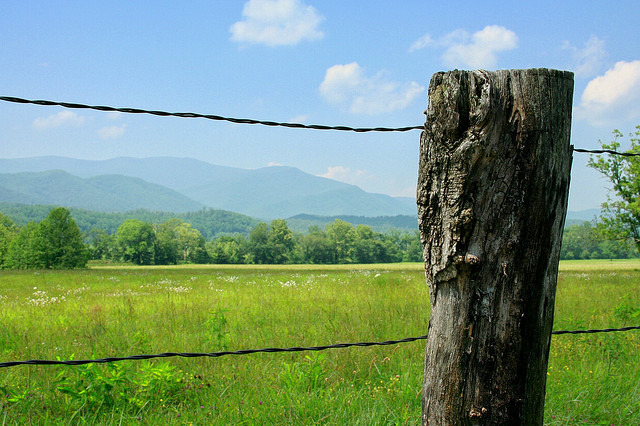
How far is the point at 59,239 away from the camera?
32531 mm

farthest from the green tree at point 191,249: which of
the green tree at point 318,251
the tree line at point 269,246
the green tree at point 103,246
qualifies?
the green tree at point 318,251

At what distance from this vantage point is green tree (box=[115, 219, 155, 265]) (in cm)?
5309

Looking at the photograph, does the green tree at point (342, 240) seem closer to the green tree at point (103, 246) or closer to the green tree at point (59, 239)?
the green tree at point (103, 246)

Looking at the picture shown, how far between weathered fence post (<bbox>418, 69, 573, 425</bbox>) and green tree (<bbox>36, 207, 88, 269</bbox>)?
117 ft

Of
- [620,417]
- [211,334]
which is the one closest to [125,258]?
[211,334]

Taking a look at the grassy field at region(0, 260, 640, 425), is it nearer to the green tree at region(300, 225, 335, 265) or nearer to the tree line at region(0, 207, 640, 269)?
the tree line at region(0, 207, 640, 269)

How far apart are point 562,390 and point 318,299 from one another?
227 inches

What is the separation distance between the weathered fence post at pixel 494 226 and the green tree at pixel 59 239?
35692 millimetres

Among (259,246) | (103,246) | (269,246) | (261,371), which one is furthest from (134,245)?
(261,371)

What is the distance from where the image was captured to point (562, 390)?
11.9 feet

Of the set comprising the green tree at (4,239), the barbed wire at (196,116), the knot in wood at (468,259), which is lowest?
the green tree at (4,239)

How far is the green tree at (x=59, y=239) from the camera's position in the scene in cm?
3181

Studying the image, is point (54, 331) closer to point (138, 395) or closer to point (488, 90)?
point (138, 395)

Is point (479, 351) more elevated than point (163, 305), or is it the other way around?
point (479, 351)
